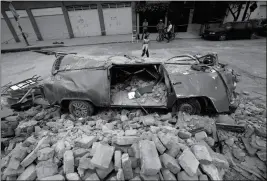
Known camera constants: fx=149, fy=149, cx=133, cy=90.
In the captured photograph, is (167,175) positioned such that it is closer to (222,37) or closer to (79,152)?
(79,152)

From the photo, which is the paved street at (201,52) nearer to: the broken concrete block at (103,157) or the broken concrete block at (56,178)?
the broken concrete block at (103,157)

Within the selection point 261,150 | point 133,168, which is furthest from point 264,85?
point 133,168

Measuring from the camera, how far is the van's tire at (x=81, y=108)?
4266mm

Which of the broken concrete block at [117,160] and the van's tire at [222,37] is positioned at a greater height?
the van's tire at [222,37]

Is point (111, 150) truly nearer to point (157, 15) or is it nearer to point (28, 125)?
point (28, 125)

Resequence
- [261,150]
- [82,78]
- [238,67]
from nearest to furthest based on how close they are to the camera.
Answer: [261,150] < [82,78] < [238,67]

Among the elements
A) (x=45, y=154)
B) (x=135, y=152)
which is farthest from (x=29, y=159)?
(x=135, y=152)

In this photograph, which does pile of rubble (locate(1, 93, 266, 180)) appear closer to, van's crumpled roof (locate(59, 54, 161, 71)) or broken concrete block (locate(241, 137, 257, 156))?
broken concrete block (locate(241, 137, 257, 156))

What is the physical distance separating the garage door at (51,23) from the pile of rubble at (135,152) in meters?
14.6

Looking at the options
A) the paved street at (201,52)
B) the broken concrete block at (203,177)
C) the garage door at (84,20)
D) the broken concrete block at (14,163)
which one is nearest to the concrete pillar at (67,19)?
the garage door at (84,20)

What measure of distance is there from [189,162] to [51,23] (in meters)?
17.9

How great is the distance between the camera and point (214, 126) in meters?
3.62

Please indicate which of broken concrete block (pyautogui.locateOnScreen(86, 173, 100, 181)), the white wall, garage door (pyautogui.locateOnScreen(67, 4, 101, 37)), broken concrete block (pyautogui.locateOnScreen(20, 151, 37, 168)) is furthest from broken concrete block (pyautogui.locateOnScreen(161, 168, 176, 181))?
the white wall

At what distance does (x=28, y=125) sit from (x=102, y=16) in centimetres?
1396
